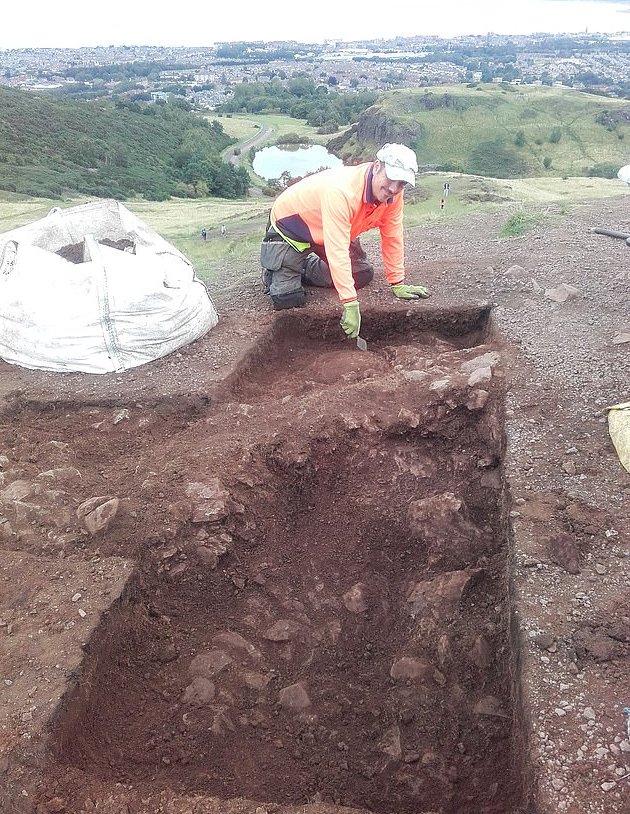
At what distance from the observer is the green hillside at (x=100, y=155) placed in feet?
98.8

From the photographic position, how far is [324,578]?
147 inches

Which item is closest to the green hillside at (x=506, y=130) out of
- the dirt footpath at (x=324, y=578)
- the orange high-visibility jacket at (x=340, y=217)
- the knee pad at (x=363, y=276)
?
the knee pad at (x=363, y=276)

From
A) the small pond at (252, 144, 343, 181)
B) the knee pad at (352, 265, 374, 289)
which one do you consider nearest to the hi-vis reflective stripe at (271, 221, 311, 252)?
the knee pad at (352, 265, 374, 289)

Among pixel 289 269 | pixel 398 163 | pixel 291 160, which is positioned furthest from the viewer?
pixel 291 160

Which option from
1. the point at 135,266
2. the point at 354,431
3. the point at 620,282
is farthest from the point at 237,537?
the point at 620,282

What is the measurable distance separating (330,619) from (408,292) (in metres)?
3.56

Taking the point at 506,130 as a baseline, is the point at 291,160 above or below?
below

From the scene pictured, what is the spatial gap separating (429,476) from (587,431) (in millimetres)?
1050

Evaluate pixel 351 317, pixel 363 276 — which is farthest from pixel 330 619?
pixel 363 276

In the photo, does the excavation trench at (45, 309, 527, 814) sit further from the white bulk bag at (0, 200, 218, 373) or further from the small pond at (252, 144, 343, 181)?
the small pond at (252, 144, 343, 181)

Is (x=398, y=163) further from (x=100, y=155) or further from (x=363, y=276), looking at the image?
(x=100, y=155)

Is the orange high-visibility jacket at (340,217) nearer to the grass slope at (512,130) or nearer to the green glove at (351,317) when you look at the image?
the green glove at (351,317)

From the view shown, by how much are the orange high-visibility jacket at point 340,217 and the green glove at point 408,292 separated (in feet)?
0.28

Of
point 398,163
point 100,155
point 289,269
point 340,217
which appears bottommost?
point 100,155
